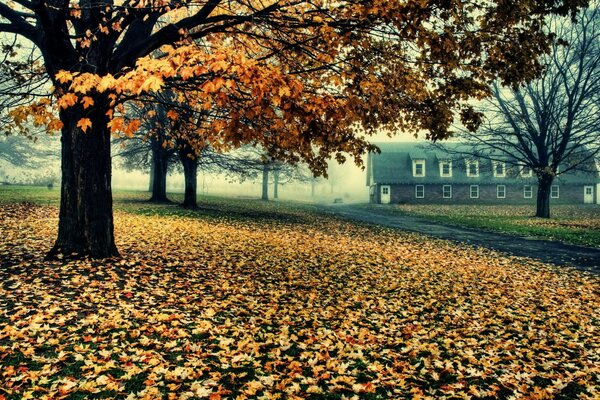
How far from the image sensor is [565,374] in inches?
199

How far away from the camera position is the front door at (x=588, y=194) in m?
49.6

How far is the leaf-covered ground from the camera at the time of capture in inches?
175

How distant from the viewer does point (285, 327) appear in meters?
6.21

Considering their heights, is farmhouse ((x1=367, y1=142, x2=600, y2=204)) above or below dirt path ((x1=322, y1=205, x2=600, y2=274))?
above

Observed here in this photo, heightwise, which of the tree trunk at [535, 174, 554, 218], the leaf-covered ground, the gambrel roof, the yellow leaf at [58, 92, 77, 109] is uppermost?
the gambrel roof

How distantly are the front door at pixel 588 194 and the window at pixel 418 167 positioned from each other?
62.7 feet

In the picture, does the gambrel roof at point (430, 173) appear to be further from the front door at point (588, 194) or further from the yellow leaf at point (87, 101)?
the yellow leaf at point (87, 101)

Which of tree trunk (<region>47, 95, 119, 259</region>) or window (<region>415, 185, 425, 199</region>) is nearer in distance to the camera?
tree trunk (<region>47, 95, 119, 259</region>)

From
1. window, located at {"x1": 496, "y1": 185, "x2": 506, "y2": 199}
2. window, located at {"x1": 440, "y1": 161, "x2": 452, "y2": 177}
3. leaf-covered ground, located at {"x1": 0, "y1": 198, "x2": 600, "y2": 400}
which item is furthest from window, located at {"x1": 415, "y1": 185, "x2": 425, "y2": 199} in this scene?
leaf-covered ground, located at {"x1": 0, "y1": 198, "x2": 600, "y2": 400}

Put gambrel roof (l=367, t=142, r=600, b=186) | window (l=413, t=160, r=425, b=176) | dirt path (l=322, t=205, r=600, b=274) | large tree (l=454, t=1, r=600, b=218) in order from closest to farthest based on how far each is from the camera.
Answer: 1. dirt path (l=322, t=205, r=600, b=274)
2. large tree (l=454, t=1, r=600, b=218)
3. gambrel roof (l=367, t=142, r=600, b=186)
4. window (l=413, t=160, r=425, b=176)

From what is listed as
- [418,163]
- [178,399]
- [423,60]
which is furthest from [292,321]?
[418,163]

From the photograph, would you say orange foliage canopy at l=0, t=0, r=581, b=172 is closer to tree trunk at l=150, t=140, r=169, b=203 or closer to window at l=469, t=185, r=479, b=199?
tree trunk at l=150, t=140, r=169, b=203

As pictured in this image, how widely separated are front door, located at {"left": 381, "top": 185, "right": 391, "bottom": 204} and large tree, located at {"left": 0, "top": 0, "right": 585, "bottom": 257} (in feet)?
138

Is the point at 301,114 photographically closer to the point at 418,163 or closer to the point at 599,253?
the point at 599,253
